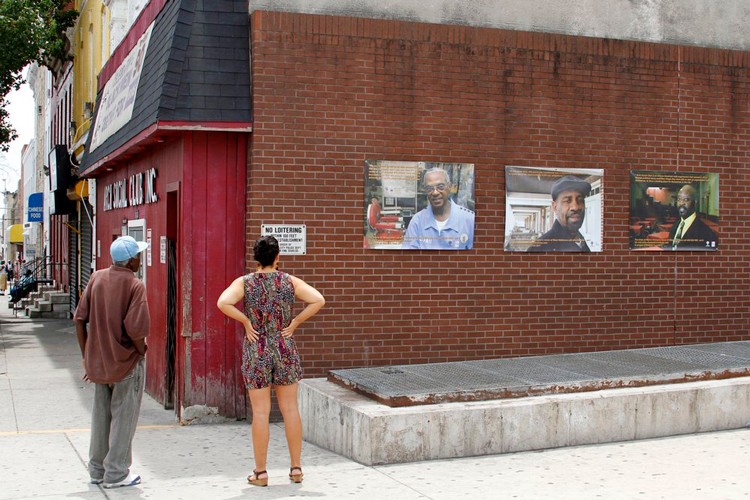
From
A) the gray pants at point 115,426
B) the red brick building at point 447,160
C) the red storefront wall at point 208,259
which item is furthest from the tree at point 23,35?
the gray pants at point 115,426

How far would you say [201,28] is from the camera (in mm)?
9633

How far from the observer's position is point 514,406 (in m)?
7.93

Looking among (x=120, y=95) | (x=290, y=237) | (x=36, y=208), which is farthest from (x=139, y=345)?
(x=36, y=208)

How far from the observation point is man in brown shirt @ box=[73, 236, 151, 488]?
23.3 ft

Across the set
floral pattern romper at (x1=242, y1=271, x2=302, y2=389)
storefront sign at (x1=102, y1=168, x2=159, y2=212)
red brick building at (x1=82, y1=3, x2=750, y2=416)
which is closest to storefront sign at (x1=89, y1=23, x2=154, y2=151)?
storefront sign at (x1=102, y1=168, x2=159, y2=212)

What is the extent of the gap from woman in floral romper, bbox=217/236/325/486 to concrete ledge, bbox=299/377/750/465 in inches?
34.0

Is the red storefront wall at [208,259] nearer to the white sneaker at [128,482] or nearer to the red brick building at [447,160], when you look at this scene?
the red brick building at [447,160]

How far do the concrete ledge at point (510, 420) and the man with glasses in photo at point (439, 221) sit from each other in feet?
6.74

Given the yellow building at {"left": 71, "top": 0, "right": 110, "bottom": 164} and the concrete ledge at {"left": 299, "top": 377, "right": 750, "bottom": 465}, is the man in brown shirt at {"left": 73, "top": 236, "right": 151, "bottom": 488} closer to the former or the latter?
the concrete ledge at {"left": 299, "top": 377, "right": 750, "bottom": 465}

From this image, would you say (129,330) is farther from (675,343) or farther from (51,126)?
(51,126)

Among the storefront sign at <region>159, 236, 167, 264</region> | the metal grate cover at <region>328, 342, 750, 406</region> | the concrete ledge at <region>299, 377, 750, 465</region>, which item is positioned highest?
the storefront sign at <region>159, 236, 167, 264</region>

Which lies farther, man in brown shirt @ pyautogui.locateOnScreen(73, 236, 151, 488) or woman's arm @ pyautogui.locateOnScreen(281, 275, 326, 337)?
man in brown shirt @ pyautogui.locateOnScreen(73, 236, 151, 488)

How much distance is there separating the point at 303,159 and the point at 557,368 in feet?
10.5

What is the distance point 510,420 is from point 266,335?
7.43ft
